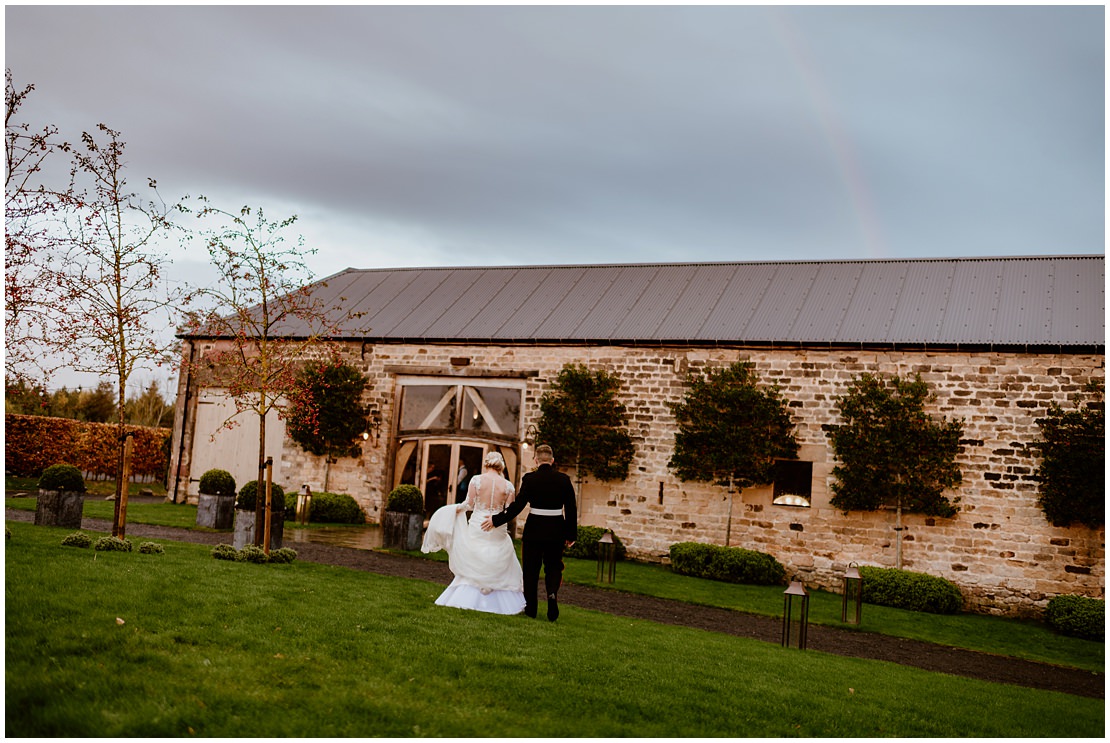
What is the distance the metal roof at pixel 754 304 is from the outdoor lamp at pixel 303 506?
164 inches

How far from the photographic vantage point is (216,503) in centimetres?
1658

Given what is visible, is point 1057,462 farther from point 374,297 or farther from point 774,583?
point 374,297

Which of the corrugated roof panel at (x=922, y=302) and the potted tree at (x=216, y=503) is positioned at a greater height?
the corrugated roof panel at (x=922, y=302)

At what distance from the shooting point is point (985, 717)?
23.1 ft

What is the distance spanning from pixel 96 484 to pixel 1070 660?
23.9 metres

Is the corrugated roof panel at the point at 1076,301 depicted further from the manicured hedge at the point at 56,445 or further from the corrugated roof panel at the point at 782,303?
the manicured hedge at the point at 56,445

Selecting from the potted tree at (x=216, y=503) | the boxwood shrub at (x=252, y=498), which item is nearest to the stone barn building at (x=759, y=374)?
the potted tree at (x=216, y=503)

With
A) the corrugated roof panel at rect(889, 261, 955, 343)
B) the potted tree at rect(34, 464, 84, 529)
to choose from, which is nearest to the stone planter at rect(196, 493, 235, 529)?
the potted tree at rect(34, 464, 84, 529)

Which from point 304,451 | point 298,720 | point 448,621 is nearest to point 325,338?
point 304,451

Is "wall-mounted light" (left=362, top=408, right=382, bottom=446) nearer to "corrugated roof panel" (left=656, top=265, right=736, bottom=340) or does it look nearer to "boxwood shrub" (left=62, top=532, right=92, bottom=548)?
"corrugated roof panel" (left=656, top=265, right=736, bottom=340)

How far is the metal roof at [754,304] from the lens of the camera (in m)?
16.5

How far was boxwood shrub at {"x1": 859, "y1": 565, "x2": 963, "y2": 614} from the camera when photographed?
47.5ft

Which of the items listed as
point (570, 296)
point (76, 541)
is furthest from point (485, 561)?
point (570, 296)

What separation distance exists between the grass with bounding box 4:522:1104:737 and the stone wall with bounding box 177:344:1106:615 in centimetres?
661
